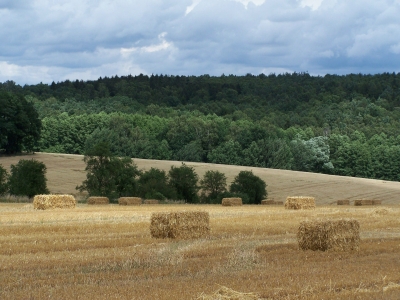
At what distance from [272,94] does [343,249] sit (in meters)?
181

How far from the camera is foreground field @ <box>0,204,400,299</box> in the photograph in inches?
445

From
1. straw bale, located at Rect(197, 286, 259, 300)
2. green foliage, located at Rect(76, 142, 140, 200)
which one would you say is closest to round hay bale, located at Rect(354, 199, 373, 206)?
green foliage, located at Rect(76, 142, 140, 200)

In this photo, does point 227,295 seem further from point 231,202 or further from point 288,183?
point 288,183

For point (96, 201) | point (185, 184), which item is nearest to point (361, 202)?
point (185, 184)

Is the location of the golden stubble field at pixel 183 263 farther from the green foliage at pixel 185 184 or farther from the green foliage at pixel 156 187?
the green foliage at pixel 185 184

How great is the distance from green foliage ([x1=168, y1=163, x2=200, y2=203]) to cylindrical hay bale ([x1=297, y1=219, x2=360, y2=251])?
42.4m

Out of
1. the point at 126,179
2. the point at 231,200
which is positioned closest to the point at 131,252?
the point at 231,200

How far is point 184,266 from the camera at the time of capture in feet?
46.2

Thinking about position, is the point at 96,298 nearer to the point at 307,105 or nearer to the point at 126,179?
the point at 126,179

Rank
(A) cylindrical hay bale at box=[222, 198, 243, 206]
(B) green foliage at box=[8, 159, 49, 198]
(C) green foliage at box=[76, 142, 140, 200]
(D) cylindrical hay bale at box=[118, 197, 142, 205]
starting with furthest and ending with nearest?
1. (C) green foliage at box=[76, 142, 140, 200]
2. (B) green foliage at box=[8, 159, 49, 198]
3. (A) cylindrical hay bale at box=[222, 198, 243, 206]
4. (D) cylindrical hay bale at box=[118, 197, 142, 205]

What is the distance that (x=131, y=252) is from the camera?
1631 cm

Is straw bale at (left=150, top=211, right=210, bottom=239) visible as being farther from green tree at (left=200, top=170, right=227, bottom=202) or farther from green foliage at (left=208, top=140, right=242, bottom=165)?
green foliage at (left=208, top=140, right=242, bottom=165)

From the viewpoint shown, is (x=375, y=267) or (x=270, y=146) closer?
(x=375, y=267)

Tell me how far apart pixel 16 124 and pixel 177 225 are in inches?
2693
